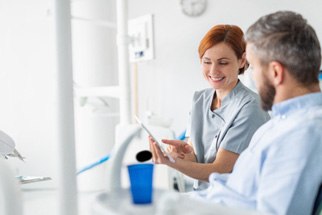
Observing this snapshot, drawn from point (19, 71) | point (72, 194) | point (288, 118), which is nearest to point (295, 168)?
point (288, 118)

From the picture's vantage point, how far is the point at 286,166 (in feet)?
2.86

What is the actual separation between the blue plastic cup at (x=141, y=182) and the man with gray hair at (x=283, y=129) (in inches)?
15.1

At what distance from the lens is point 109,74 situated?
4109mm

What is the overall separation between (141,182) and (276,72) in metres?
0.53

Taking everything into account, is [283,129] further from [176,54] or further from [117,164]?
[176,54]

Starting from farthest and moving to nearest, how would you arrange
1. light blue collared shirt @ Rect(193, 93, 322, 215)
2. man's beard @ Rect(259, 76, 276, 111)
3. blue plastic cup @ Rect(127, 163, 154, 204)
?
man's beard @ Rect(259, 76, 276, 111) → light blue collared shirt @ Rect(193, 93, 322, 215) → blue plastic cup @ Rect(127, 163, 154, 204)

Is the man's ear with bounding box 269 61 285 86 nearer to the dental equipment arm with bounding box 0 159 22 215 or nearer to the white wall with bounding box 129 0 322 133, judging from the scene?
the dental equipment arm with bounding box 0 159 22 215

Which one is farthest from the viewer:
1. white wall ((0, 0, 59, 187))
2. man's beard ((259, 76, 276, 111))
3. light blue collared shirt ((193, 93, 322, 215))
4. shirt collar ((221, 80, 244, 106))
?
white wall ((0, 0, 59, 187))

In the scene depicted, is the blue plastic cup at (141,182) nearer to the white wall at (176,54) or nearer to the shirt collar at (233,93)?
the shirt collar at (233,93)

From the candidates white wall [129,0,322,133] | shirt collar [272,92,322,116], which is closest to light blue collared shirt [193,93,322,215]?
shirt collar [272,92,322,116]

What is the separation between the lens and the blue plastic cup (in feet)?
1.99

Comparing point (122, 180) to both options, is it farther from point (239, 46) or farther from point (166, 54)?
point (166, 54)

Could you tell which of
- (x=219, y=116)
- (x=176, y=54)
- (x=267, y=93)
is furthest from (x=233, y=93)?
(x=176, y=54)

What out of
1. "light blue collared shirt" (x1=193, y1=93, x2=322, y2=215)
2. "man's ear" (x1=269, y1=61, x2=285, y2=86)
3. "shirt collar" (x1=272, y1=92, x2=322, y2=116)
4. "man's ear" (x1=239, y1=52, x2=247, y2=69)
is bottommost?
"light blue collared shirt" (x1=193, y1=93, x2=322, y2=215)
